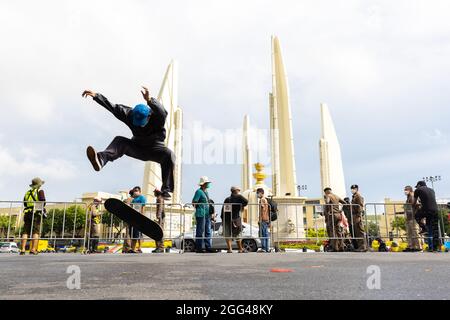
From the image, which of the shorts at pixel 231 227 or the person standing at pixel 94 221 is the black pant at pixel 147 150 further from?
the person standing at pixel 94 221

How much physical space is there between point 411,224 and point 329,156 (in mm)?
32324

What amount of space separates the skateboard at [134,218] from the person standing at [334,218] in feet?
19.6

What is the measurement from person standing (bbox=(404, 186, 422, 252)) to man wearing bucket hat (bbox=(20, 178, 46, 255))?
9.79 metres

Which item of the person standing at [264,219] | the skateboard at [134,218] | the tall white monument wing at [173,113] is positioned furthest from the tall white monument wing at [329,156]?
the skateboard at [134,218]

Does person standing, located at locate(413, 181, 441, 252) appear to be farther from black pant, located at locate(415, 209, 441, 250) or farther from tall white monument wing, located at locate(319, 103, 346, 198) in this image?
tall white monument wing, located at locate(319, 103, 346, 198)

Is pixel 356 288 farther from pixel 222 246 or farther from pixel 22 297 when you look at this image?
pixel 222 246

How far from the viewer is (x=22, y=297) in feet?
7.43

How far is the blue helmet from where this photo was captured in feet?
17.2

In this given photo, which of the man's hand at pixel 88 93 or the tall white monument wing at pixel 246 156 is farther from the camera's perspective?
the tall white monument wing at pixel 246 156

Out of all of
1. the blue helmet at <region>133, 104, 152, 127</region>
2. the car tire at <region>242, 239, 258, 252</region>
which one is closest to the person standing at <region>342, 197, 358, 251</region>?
the car tire at <region>242, 239, 258, 252</region>

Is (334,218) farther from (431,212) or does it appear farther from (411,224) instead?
(431,212)

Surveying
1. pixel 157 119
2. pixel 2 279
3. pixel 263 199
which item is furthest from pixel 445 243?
pixel 2 279

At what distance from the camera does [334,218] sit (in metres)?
10.5

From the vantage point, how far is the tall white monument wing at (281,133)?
25.7 meters
